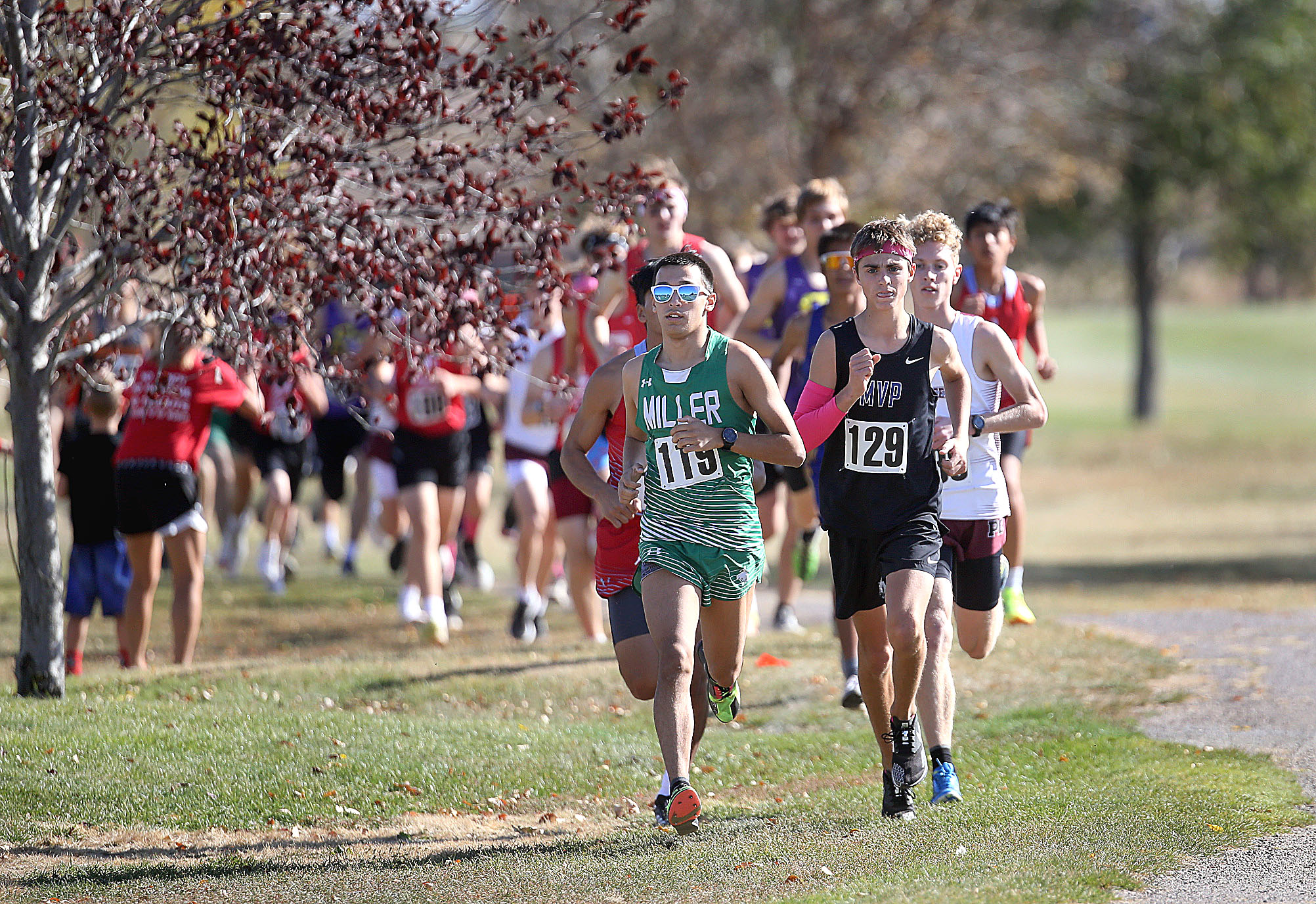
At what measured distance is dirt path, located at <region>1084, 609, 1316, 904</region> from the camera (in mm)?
4898

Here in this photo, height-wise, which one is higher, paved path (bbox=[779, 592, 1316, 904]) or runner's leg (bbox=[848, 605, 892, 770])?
runner's leg (bbox=[848, 605, 892, 770])

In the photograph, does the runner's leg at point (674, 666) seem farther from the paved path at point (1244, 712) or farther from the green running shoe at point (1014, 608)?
the green running shoe at point (1014, 608)

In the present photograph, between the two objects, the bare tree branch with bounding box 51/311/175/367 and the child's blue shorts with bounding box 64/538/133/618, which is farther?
the child's blue shorts with bounding box 64/538/133/618

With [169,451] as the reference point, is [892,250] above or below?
above

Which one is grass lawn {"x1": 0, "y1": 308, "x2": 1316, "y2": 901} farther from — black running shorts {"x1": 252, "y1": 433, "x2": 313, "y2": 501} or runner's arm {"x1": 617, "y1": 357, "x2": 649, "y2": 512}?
black running shorts {"x1": 252, "y1": 433, "x2": 313, "y2": 501}

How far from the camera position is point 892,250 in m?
5.65

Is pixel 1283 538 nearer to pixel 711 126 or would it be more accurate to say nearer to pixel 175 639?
pixel 711 126

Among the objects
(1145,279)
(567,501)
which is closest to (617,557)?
(567,501)

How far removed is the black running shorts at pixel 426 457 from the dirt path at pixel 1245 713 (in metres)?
4.35

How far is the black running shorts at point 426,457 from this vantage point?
9852mm

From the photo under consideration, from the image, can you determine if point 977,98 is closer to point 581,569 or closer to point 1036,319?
point 1036,319

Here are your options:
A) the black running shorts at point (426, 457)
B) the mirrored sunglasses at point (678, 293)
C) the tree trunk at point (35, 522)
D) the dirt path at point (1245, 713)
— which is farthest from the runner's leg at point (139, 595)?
the dirt path at point (1245, 713)

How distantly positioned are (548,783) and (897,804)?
65.2 inches

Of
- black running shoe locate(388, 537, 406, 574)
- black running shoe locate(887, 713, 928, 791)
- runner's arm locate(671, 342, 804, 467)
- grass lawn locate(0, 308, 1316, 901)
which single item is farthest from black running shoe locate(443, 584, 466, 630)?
runner's arm locate(671, 342, 804, 467)
